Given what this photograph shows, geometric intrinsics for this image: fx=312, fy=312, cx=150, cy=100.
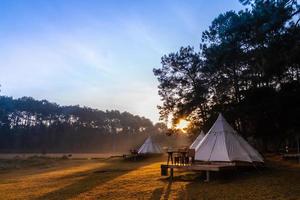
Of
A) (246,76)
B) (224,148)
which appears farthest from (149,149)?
(224,148)

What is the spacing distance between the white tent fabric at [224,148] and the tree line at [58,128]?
60.5 metres

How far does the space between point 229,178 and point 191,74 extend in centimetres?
1854

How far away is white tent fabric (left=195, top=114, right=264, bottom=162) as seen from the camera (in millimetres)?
15367

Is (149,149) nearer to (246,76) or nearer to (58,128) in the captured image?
(246,76)

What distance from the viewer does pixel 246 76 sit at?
2166cm

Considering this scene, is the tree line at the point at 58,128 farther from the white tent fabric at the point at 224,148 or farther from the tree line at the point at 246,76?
the white tent fabric at the point at 224,148

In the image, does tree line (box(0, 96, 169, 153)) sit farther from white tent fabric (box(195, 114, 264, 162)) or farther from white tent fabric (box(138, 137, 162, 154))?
white tent fabric (box(195, 114, 264, 162))

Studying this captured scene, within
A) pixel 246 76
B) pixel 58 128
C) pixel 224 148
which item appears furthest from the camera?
pixel 58 128

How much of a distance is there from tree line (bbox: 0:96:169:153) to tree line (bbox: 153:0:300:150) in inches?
1796

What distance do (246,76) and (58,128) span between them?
6993cm

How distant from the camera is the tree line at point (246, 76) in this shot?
1311 cm

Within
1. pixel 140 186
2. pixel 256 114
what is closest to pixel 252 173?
pixel 140 186

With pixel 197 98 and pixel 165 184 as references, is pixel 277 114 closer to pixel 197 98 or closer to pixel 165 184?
pixel 197 98

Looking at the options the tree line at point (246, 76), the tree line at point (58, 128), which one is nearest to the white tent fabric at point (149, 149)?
the tree line at point (246, 76)
